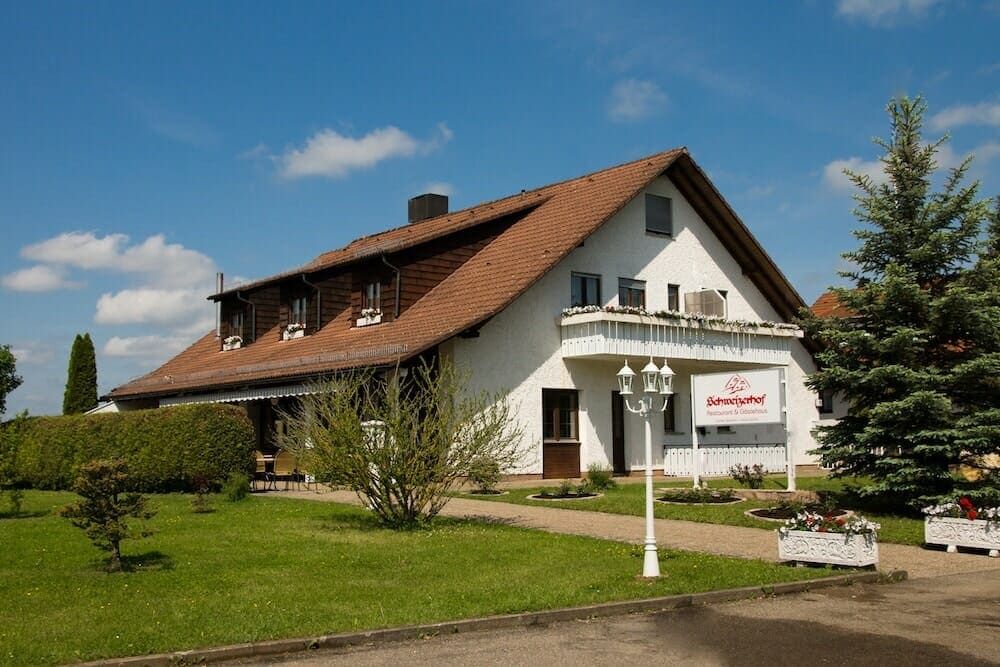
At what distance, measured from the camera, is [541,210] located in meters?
30.0

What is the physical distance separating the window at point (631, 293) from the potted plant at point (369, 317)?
678 centimetres

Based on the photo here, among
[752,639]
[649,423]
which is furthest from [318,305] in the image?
[752,639]

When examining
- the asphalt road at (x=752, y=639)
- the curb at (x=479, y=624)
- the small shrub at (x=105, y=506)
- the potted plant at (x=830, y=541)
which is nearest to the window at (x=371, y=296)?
the small shrub at (x=105, y=506)

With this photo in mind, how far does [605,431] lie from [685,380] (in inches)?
151

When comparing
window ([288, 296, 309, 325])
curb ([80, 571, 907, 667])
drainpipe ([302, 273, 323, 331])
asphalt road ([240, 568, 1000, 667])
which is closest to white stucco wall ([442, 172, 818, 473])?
drainpipe ([302, 273, 323, 331])

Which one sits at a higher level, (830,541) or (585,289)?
(585,289)

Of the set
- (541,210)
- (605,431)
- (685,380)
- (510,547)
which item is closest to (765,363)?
(685,380)

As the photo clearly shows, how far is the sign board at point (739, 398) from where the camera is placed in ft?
71.5

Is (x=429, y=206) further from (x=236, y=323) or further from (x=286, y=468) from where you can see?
(x=286, y=468)

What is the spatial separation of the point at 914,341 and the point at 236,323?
78.1 ft

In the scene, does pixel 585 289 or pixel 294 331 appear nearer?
pixel 585 289

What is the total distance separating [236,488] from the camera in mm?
19625

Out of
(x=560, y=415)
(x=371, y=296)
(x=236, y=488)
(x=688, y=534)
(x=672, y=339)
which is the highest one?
(x=371, y=296)

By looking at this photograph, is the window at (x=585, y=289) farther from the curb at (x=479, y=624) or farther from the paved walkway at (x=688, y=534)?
the curb at (x=479, y=624)
